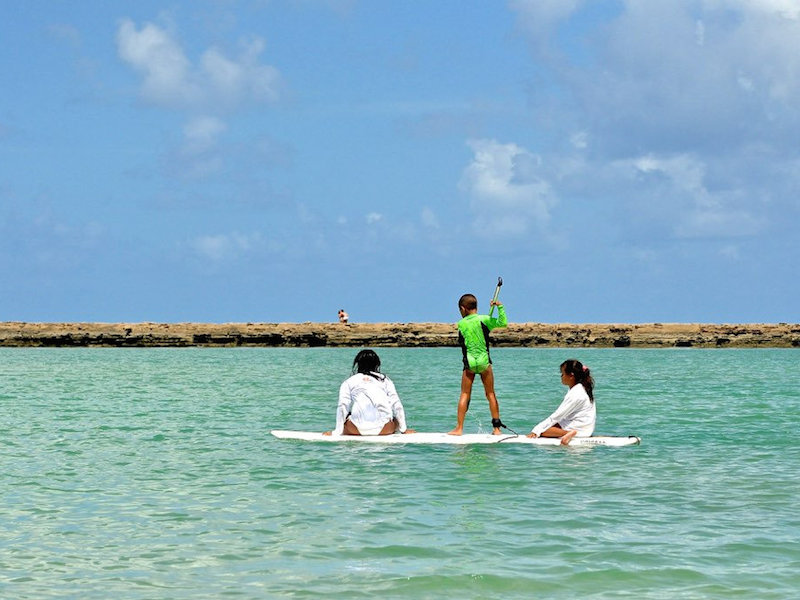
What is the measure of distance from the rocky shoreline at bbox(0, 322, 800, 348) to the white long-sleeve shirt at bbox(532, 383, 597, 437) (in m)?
51.0

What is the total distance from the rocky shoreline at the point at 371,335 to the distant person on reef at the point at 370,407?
167 ft

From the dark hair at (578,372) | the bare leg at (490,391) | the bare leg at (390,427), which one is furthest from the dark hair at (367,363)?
the dark hair at (578,372)

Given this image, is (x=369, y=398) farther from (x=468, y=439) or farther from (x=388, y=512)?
(x=388, y=512)

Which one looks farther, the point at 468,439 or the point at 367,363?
the point at 468,439

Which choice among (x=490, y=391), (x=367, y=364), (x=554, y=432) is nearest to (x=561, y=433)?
(x=554, y=432)

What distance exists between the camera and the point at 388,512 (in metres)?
8.80

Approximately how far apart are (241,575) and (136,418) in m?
11.4

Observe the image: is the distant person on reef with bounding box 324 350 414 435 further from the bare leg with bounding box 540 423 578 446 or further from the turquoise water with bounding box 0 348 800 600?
the bare leg with bounding box 540 423 578 446

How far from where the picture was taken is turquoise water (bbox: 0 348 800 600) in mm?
6664

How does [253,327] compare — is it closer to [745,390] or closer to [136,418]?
[745,390]

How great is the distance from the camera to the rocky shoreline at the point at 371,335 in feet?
213

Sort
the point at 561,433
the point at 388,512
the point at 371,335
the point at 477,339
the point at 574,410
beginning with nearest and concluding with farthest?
the point at 388,512
the point at 574,410
the point at 561,433
the point at 477,339
the point at 371,335

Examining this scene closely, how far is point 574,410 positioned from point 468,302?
2.10m

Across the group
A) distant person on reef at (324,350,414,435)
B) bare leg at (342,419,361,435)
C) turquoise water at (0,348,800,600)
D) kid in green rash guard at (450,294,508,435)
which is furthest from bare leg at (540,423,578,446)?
bare leg at (342,419,361,435)
